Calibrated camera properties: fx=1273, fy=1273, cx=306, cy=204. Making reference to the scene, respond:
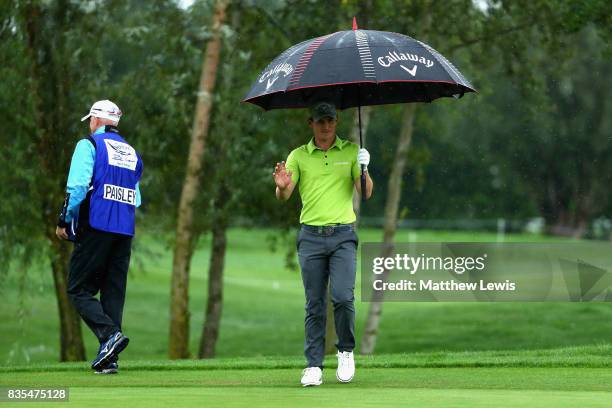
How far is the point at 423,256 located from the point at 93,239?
22.7m

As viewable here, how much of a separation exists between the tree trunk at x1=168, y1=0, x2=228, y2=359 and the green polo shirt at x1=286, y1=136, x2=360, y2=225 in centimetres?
968

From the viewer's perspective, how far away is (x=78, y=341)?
801 inches

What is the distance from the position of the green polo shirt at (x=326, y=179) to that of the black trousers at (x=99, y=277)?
1797 mm

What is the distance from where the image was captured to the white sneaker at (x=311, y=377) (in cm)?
880

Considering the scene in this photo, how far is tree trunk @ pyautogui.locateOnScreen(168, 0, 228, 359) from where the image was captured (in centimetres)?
1873

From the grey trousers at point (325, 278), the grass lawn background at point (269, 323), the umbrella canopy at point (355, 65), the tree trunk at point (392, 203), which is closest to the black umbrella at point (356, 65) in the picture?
the umbrella canopy at point (355, 65)

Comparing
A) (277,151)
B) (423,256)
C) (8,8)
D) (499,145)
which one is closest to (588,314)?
(423,256)

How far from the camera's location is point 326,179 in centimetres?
903


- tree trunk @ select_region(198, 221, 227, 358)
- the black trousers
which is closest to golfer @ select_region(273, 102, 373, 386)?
the black trousers

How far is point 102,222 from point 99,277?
57cm

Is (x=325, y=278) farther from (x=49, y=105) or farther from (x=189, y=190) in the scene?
(x=49, y=105)

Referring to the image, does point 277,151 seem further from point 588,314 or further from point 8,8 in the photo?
point 588,314

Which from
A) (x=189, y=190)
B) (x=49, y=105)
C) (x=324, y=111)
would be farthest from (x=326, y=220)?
(x=49, y=105)

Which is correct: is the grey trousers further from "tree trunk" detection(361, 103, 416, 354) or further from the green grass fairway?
"tree trunk" detection(361, 103, 416, 354)
